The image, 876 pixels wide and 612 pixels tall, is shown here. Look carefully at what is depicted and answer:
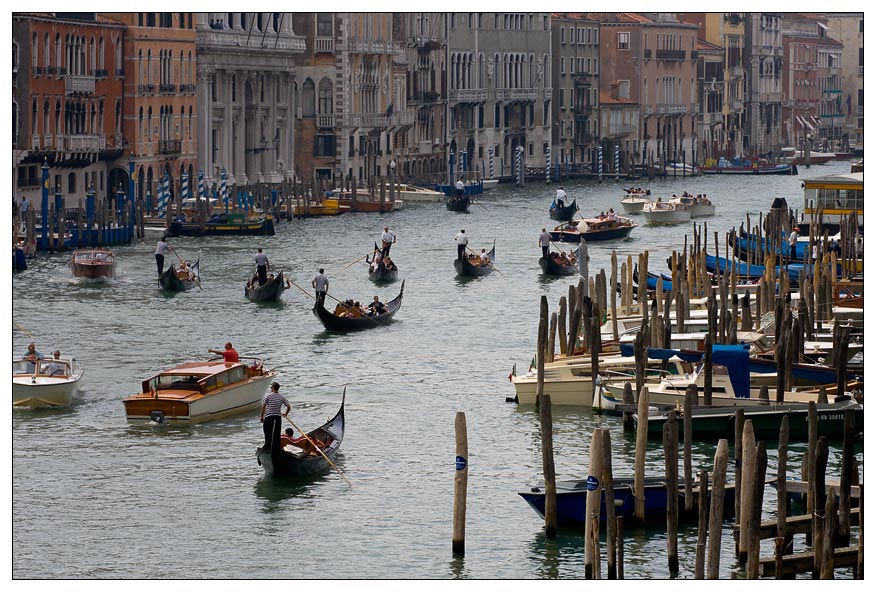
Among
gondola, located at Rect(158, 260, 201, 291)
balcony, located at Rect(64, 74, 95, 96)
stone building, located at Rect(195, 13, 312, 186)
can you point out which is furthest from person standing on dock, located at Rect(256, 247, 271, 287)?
stone building, located at Rect(195, 13, 312, 186)

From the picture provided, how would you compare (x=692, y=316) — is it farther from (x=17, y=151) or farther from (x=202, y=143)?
(x=202, y=143)

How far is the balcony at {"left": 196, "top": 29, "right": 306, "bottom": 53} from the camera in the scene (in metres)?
41.8

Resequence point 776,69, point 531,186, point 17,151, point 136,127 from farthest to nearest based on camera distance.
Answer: point 776,69 → point 531,186 → point 136,127 → point 17,151

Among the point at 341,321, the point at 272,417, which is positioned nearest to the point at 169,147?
the point at 341,321

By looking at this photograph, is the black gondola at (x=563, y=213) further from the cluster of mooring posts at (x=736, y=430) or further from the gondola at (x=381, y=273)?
the cluster of mooring posts at (x=736, y=430)

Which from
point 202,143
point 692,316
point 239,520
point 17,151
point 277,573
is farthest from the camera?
point 202,143

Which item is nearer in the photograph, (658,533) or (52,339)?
(658,533)

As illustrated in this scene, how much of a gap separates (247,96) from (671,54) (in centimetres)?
1599

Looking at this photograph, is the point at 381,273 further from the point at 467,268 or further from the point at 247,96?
the point at 247,96

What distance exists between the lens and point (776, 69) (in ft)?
216

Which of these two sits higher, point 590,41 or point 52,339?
point 590,41

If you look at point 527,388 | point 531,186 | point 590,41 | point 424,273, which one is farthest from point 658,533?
point 590,41

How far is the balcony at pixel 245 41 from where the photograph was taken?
4184cm

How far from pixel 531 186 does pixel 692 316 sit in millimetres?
25423
